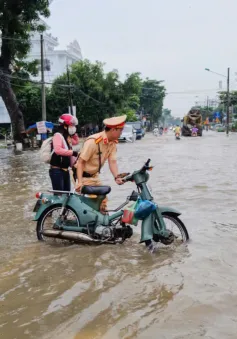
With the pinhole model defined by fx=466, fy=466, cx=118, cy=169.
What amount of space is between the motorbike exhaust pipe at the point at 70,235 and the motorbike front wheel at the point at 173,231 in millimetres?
775

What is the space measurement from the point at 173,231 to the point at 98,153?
126 centimetres

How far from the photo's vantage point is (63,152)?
245 inches

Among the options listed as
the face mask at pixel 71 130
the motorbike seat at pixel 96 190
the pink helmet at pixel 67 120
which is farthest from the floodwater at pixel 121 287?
the pink helmet at pixel 67 120

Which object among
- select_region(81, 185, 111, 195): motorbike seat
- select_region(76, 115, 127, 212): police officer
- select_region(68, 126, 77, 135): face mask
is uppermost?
select_region(68, 126, 77, 135): face mask

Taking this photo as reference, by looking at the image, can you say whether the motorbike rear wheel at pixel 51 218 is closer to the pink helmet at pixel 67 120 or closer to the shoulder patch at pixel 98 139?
the shoulder patch at pixel 98 139

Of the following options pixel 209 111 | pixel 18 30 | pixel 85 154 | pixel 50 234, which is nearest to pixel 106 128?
pixel 85 154

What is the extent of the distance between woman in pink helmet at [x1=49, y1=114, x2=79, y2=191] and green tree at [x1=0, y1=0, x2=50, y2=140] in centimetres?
1943

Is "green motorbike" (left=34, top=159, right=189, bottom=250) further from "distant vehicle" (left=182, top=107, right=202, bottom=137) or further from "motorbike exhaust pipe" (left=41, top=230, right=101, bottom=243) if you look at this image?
"distant vehicle" (left=182, top=107, right=202, bottom=137)

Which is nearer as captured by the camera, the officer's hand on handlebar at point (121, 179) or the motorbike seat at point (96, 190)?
the officer's hand on handlebar at point (121, 179)

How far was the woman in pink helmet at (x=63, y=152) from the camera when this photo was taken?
6.30m

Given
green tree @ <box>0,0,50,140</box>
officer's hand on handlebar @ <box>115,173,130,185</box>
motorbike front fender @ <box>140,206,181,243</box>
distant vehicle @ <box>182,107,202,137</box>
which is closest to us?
motorbike front fender @ <box>140,206,181,243</box>

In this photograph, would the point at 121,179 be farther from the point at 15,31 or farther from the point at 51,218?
the point at 15,31

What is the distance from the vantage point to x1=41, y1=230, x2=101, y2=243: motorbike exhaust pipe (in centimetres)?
542

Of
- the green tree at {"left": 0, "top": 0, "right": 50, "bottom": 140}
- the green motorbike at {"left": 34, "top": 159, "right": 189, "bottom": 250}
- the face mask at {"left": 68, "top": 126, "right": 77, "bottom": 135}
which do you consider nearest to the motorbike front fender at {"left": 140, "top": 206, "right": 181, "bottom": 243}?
the green motorbike at {"left": 34, "top": 159, "right": 189, "bottom": 250}
